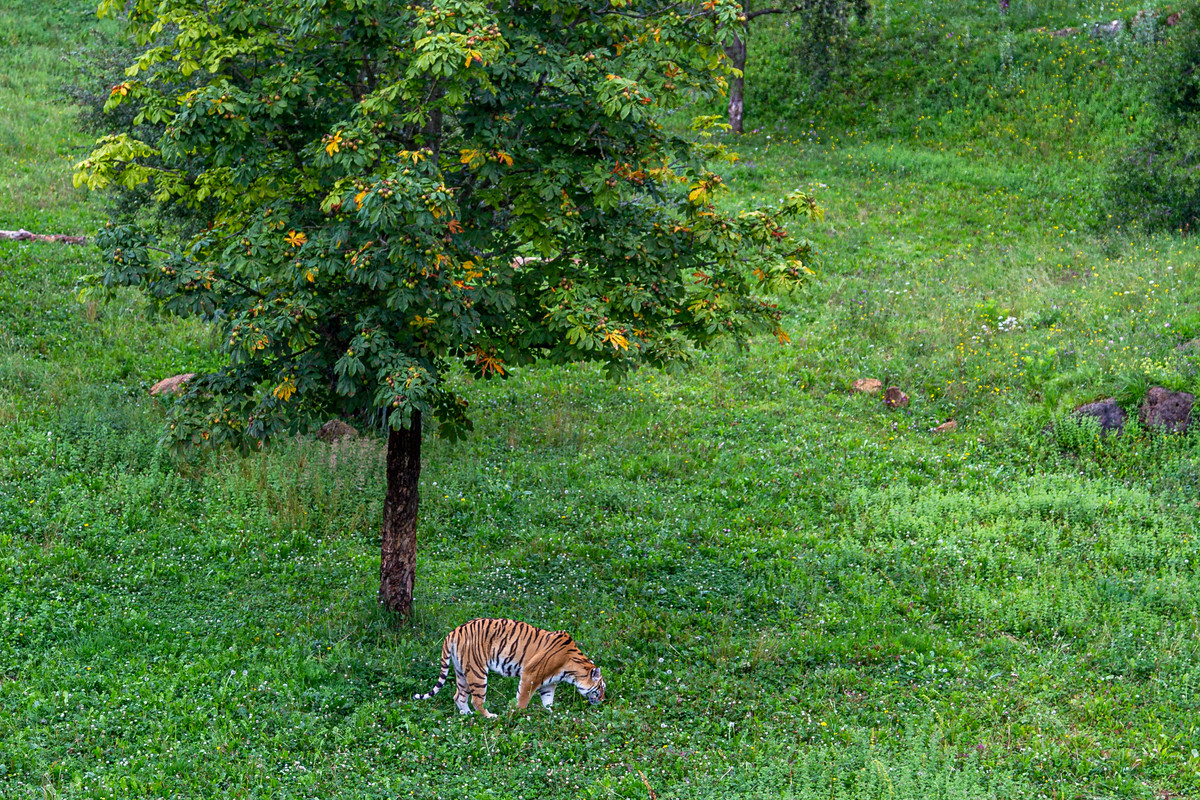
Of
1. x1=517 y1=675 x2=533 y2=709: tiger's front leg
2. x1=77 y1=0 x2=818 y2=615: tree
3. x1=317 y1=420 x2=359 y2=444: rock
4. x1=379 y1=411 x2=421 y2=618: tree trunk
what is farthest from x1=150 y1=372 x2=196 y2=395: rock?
x1=517 y1=675 x2=533 y2=709: tiger's front leg

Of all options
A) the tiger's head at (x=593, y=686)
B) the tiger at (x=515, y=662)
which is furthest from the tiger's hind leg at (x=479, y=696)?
the tiger's head at (x=593, y=686)

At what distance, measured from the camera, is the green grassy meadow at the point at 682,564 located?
8570mm

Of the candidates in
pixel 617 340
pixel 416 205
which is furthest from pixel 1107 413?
pixel 416 205

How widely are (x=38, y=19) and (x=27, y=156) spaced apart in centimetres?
1607

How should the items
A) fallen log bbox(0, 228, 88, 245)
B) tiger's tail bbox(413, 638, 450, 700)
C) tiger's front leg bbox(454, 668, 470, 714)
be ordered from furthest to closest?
fallen log bbox(0, 228, 88, 245) < tiger's tail bbox(413, 638, 450, 700) < tiger's front leg bbox(454, 668, 470, 714)

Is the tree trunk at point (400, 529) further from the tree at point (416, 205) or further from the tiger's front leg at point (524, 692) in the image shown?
the tiger's front leg at point (524, 692)

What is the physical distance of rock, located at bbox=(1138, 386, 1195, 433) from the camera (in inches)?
565

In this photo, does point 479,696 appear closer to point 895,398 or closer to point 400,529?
point 400,529

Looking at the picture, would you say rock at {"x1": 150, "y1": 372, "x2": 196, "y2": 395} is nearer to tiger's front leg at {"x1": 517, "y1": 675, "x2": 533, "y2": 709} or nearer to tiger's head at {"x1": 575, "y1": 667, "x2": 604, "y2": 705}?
tiger's front leg at {"x1": 517, "y1": 675, "x2": 533, "y2": 709}

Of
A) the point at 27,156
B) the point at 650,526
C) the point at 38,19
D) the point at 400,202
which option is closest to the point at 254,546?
the point at 650,526

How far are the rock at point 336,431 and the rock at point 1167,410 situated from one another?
470 inches

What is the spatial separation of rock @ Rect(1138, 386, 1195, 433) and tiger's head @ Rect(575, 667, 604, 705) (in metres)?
9.73

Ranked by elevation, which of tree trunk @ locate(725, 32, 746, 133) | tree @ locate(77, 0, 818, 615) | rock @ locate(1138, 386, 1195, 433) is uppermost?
tree trunk @ locate(725, 32, 746, 133)

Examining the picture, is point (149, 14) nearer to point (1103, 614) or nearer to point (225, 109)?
point (225, 109)
